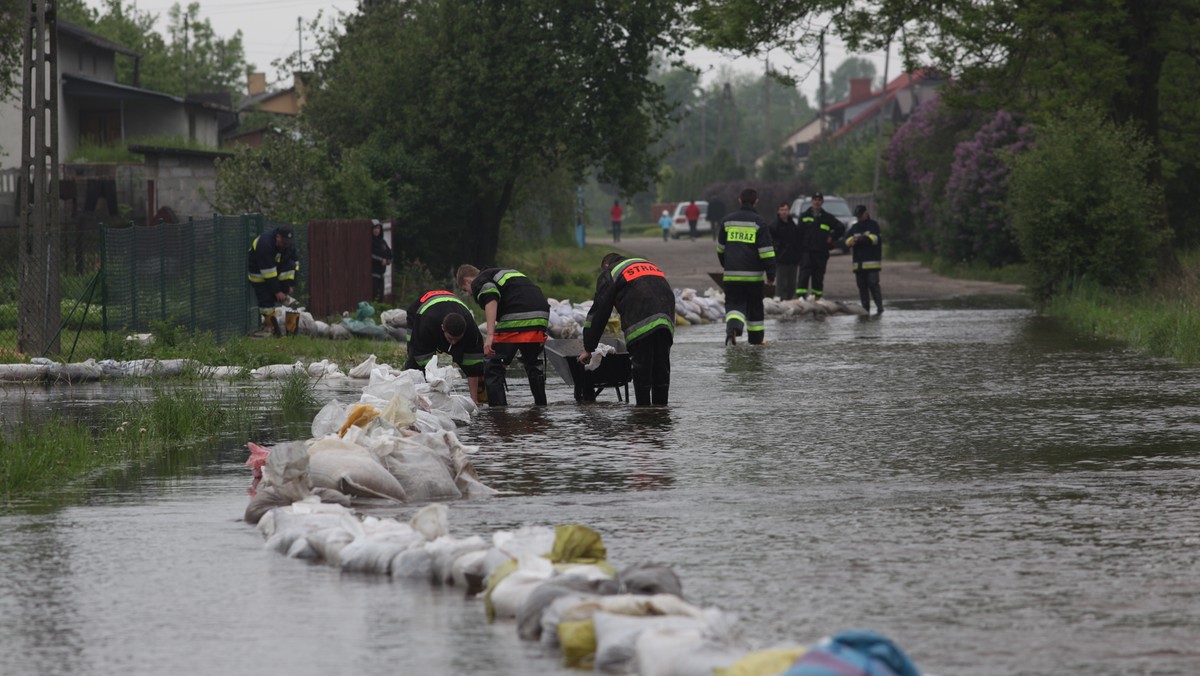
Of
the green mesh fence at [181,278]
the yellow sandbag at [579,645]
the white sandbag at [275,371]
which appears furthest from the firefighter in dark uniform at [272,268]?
the yellow sandbag at [579,645]

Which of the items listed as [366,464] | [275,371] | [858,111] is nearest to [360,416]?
[366,464]

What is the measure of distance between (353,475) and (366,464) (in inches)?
4.2

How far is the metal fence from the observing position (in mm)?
18844

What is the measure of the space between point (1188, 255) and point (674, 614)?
101 ft

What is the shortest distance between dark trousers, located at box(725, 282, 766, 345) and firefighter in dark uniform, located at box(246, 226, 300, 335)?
19.5 feet

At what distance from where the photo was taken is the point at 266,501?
341 inches

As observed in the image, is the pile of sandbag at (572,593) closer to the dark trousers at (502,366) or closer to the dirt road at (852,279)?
the dark trousers at (502,366)

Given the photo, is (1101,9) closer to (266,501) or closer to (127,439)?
(127,439)

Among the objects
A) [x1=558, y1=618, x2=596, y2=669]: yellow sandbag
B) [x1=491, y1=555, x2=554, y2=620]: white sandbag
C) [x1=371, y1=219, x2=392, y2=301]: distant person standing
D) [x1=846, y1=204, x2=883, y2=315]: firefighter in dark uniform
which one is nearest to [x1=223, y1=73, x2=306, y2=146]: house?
[x1=371, y1=219, x2=392, y2=301]: distant person standing

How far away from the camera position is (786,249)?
1110 inches

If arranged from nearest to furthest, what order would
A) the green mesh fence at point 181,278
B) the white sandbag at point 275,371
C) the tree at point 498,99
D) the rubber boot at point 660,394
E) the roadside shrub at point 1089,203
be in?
the rubber boot at point 660,394, the white sandbag at point 275,371, the green mesh fence at point 181,278, the roadside shrub at point 1089,203, the tree at point 498,99

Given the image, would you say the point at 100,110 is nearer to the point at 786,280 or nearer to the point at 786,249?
the point at 786,280

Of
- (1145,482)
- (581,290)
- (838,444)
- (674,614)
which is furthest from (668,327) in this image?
(581,290)

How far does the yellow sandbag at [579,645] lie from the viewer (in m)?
5.63
